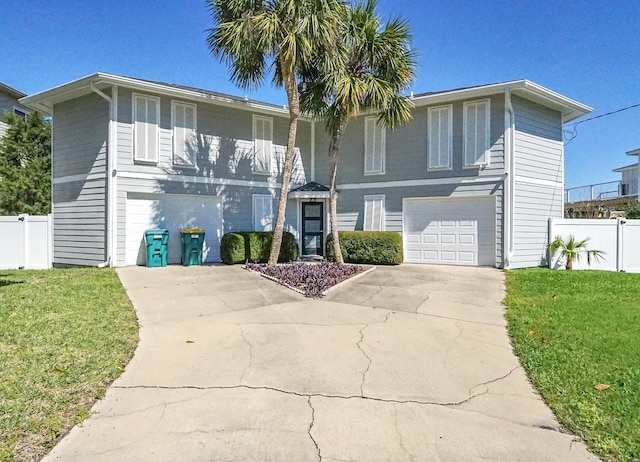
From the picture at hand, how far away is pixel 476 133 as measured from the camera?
38.5ft

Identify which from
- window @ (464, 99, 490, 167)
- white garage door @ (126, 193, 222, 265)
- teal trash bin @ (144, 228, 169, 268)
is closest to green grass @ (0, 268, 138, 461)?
teal trash bin @ (144, 228, 169, 268)

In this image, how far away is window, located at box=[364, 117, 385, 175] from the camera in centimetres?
1326

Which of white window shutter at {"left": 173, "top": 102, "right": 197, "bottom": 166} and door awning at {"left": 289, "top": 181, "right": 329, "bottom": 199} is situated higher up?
white window shutter at {"left": 173, "top": 102, "right": 197, "bottom": 166}

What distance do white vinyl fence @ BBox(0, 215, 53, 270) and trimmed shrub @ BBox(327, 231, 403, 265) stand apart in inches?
327

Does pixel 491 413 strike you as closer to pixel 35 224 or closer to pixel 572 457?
pixel 572 457

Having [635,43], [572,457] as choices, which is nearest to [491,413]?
[572,457]

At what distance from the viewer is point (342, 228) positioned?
13828 millimetres

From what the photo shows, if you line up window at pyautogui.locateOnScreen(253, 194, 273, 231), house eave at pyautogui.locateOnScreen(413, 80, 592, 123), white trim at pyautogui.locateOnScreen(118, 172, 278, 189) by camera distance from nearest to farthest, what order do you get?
house eave at pyautogui.locateOnScreen(413, 80, 592, 123) < white trim at pyautogui.locateOnScreen(118, 172, 278, 189) < window at pyautogui.locateOnScreen(253, 194, 273, 231)

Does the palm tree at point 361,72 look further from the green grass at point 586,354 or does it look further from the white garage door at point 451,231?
the green grass at point 586,354

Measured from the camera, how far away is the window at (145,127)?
11.1m

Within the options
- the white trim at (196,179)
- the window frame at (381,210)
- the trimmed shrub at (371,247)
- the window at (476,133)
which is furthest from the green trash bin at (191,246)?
the window at (476,133)

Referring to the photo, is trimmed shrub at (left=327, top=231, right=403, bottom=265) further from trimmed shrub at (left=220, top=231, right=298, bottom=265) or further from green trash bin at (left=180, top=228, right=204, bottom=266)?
green trash bin at (left=180, top=228, right=204, bottom=266)

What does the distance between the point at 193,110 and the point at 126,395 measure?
33.7 ft

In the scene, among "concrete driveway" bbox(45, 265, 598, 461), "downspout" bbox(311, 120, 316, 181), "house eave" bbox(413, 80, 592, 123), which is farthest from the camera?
"downspout" bbox(311, 120, 316, 181)
